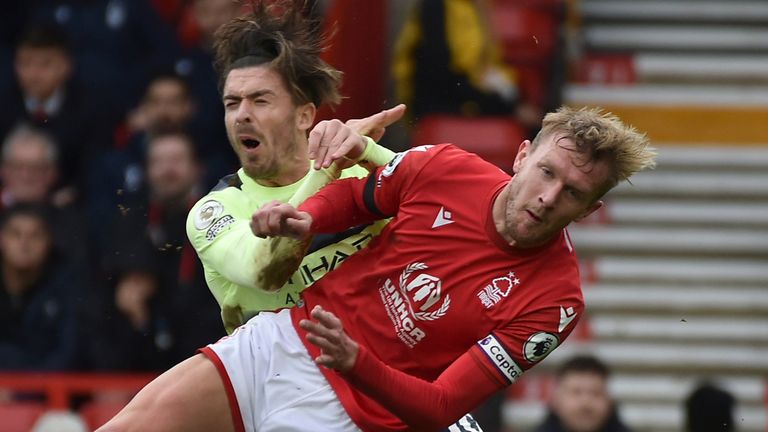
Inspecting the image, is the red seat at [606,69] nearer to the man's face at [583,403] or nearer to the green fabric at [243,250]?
the man's face at [583,403]

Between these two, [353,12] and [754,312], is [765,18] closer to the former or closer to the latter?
[754,312]

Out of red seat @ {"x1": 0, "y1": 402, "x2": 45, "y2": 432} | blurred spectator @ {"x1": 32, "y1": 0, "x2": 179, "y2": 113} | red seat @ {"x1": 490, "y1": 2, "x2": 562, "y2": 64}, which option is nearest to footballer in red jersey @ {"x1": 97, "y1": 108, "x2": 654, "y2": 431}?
red seat @ {"x1": 0, "y1": 402, "x2": 45, "y2": 432}

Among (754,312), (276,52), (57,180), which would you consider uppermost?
(276,52)

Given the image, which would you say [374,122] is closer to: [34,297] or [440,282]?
[440,282]

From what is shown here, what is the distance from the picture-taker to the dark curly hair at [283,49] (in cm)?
523

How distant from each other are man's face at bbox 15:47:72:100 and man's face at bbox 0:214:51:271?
864 mm

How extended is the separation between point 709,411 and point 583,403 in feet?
1.87

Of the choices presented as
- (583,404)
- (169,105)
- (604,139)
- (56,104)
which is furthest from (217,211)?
(56,104)

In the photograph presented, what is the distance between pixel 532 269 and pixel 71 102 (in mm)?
4131

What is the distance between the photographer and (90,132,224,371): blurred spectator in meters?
7.20

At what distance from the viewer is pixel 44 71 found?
8344 mm

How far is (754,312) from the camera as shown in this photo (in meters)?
8.77

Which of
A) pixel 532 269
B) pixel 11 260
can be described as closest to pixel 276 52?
pixel 532 269

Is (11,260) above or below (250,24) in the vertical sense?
below
